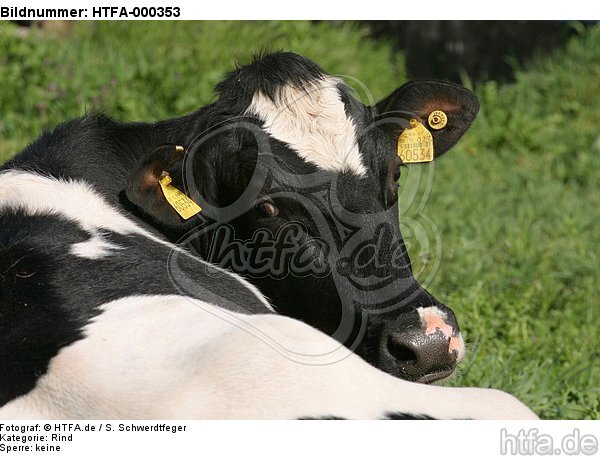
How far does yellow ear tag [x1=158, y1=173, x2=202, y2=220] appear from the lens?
194 inches

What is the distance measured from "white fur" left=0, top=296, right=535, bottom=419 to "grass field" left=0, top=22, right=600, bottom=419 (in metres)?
1.78

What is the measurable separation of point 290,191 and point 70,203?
3.29 feet

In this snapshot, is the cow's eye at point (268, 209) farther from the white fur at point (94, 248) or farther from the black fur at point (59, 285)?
the white fur at point (94, 248)

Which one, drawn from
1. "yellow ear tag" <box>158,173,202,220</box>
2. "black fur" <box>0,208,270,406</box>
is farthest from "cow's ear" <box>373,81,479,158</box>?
"black fur" <box>0,208,270,406</box>

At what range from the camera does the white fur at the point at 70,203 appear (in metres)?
4.60

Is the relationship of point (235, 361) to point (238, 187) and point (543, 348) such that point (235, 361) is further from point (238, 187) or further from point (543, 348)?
point (543, 348)

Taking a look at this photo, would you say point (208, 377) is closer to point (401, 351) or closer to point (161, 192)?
point (401, 351)

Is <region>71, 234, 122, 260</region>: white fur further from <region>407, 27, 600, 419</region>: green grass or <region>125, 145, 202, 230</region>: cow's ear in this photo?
<region>407, 27, 600, 419</region>: green grass

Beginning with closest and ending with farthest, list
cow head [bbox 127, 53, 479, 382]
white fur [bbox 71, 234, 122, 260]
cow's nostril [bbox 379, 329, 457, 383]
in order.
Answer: white fur [bbox 71, 234, 122, 260] < cow's nostril [bbox 379, 329, 457, 383] < cow head [bbox 127, 53, 479, 382]

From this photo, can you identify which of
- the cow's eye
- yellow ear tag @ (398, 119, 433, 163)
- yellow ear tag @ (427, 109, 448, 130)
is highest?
yellow ear tag @ (427, 109, 448, 130)

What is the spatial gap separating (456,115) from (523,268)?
1.81 m

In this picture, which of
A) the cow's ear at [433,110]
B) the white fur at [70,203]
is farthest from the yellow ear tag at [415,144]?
the white fur at [70,203]

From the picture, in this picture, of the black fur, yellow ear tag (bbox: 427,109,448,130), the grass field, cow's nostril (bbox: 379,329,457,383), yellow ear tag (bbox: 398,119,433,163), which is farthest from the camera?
the grass field
